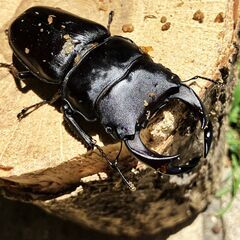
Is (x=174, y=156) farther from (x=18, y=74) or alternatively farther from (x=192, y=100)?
(x=18, y=74)

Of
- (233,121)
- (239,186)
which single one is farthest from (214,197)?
(233,121)

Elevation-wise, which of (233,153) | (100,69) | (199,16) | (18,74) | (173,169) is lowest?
(233,153)

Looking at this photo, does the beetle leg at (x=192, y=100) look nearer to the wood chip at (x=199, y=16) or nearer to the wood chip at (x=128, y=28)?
the wood chip at (x=199, y=16)

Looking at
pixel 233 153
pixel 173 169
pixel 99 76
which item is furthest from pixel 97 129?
pixel 233 153

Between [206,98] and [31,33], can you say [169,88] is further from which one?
[31,33]

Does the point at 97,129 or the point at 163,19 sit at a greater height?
the point at 163,19

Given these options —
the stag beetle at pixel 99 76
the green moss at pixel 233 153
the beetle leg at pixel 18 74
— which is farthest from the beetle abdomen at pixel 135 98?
the green moss at pixel 233 153

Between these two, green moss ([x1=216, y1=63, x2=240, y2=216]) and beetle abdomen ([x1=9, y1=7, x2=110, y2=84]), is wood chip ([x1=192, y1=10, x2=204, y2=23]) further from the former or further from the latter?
green moss ([x1=216, y1=63, x2=240, y2=216])
